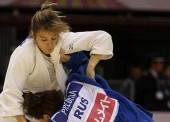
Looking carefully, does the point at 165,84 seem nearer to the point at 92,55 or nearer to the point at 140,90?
the point at 140,90

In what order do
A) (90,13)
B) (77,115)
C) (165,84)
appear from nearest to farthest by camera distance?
(77,115)
(165,84)
(90,13)

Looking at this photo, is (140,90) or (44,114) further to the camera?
(140,90)

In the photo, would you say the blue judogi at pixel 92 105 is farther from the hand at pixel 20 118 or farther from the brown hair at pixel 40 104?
the hand at pixel 20 118

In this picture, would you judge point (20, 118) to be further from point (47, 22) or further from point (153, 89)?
point (153, 89)

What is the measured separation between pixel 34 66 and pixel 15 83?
0.58 ft

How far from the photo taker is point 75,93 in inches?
137

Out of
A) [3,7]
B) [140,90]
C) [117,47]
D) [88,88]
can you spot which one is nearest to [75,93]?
[88,88]

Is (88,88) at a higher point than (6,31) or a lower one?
higher

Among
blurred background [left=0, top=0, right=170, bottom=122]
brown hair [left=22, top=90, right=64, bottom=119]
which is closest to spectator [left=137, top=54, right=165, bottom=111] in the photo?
blurred background [left=0, top=0, right=170, bottom=122]

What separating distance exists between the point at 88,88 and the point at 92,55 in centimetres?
21

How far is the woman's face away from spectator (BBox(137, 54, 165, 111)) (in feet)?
12.2

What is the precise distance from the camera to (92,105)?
3.45 m

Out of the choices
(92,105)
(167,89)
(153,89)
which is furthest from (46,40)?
(167,89)

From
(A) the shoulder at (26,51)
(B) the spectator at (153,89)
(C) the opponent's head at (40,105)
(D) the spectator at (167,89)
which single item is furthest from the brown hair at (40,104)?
(D) the spectator at (167,89)
